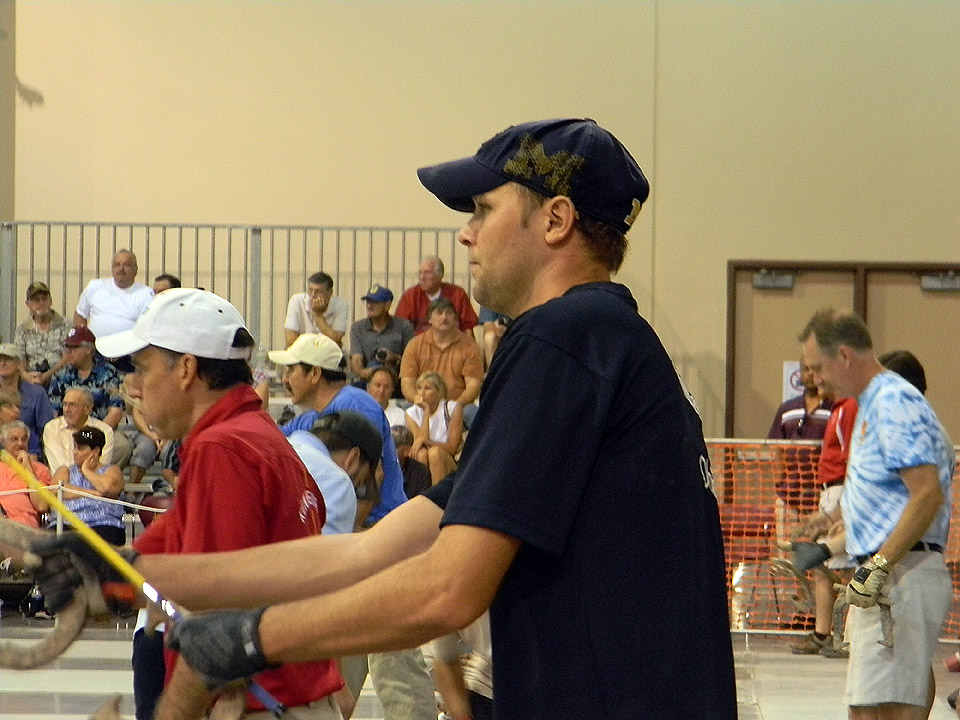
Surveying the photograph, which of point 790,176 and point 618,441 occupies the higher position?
point 790,176

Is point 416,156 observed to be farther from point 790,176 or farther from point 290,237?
point 790,176

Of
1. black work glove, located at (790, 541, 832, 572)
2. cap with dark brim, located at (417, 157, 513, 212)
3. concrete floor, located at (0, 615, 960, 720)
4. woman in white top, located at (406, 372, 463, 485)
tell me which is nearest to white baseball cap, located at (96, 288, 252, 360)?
cap with dark brim, located at (417, 157, 513, 212)

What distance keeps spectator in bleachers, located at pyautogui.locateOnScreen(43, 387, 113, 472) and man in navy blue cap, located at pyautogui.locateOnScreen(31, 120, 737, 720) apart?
913 cm

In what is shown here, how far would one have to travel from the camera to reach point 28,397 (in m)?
11.4

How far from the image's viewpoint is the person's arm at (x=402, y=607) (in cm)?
187

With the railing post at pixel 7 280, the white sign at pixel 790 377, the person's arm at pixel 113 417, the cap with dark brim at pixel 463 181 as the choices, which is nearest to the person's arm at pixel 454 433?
the person's arm at pixel 113 417

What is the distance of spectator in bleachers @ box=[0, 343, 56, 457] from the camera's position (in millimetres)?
11375

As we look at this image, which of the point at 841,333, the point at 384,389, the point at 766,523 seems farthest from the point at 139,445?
the point at 841,333

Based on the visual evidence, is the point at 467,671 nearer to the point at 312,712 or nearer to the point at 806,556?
the point at 806,556

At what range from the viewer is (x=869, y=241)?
50.3 ft

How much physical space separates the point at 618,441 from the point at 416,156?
14.0 meters

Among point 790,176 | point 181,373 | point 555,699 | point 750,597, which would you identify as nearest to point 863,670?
point 181,373

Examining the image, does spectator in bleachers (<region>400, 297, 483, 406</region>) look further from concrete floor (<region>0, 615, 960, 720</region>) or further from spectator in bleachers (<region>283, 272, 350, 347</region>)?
concrete floor (<region>0, 615, 960, 720</region>)

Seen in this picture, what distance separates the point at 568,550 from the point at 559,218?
1.69 ft
